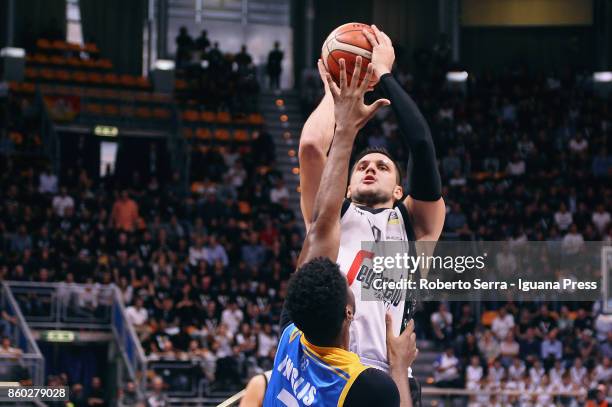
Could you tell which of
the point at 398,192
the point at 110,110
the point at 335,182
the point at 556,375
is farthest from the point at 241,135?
the point at 335,182

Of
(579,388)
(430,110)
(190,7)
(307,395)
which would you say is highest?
(190,7)

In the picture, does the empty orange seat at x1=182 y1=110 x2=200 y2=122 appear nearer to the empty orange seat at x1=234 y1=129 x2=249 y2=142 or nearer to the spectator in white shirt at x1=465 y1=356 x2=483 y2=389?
the empty orange seat at x1=234 y1=129 x2=249 y2=142

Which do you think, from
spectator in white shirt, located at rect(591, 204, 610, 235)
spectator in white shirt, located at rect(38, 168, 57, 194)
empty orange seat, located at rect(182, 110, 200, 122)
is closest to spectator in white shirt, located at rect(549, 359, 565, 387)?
spectator in white shirt, located at rect(591, 204, 610, 235)

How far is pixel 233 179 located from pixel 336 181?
16.6 meters

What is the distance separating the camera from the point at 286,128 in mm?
23891

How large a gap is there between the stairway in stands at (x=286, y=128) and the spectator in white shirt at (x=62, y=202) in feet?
15.9

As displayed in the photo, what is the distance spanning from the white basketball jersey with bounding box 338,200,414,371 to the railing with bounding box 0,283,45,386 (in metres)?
9.27

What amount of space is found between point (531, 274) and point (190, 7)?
1481 centimetres

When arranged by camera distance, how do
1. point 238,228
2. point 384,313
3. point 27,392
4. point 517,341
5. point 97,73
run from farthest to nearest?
1. point 97,73
2. point 238,228
3. point 517,341
4. point 27,392
5. point 384,313

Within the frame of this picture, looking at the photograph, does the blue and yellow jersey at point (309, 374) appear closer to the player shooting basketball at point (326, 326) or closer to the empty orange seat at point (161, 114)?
the player shooting basketball at point (326, 326)

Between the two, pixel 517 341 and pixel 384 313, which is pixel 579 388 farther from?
pixel 384 313

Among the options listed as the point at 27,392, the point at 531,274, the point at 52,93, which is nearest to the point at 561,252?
the point at 531,274

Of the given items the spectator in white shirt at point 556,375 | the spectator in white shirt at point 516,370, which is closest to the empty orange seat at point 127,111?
the spectator in white shirt at point 516,370

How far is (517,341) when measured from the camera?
1608 centimetres
